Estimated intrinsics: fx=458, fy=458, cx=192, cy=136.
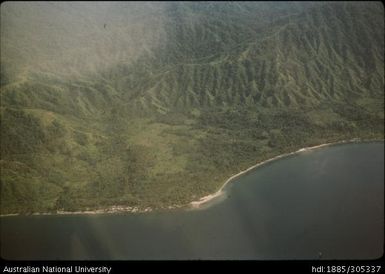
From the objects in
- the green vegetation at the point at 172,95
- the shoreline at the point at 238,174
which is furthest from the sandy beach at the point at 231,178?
the green vegetation at the point at 172,95

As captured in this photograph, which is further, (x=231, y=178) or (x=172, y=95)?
(x=172, y=95)

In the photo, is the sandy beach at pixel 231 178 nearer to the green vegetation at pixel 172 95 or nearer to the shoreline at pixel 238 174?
the shoreline at pixel 238 174

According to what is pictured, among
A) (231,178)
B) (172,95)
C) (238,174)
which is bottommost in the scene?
(238,174)

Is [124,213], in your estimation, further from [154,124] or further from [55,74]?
[55,74]

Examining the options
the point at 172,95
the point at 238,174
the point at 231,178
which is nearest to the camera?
the point at 231,178

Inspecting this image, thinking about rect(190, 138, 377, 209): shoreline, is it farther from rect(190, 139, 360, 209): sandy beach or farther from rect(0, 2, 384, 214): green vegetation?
rect(0, 2, 384, 214): green vegetation

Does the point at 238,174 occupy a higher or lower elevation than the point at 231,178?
lower

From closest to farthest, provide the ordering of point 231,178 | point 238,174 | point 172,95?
point 231,178 → point 238,174 → point 172,95

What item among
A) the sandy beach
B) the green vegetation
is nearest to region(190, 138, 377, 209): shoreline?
the sandy beach

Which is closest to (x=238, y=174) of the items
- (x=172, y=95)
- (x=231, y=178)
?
(x=231, y=178)

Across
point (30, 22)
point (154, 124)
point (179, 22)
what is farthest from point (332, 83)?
point (30, 22)

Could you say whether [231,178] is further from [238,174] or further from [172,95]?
[172,95]
